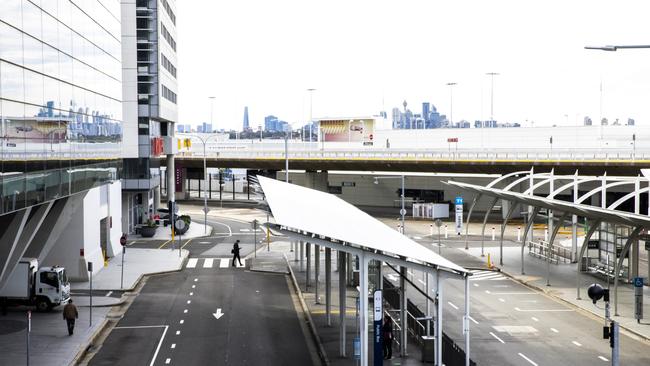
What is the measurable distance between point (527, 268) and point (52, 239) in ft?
81.7

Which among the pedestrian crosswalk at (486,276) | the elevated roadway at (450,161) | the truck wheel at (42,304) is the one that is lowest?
the pedestrian crosswalk at (486,276)

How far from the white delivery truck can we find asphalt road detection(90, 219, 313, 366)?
9.57 ft

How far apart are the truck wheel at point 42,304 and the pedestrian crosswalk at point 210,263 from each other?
15.4 metres

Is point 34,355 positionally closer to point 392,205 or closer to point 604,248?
point 604,248

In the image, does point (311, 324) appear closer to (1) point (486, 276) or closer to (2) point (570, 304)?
(2) point (570, 304)

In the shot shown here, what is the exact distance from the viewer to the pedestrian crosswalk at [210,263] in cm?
4869

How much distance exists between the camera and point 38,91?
27203 millimetres

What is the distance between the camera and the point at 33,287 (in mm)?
33531

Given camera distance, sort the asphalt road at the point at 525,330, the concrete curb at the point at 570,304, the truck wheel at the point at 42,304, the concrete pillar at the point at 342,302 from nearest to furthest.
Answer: the concrete pillar at the point at 342,302 → the asphalt road at the point at 525,330 → the concrete curb at the point at 570,304 → the truck wheel at the point at 42,304

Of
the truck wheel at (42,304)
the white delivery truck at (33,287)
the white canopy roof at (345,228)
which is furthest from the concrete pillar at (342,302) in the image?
the truck wheel at (42,304)

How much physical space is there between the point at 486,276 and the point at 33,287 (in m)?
22.4

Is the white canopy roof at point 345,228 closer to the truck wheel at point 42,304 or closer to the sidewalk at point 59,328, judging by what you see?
the sidewalk at point 59,328

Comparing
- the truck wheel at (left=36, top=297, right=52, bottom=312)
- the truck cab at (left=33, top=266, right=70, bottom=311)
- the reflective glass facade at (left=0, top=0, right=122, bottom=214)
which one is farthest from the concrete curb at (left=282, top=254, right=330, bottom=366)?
the truck wheel at (left=36, top=297, right=52, bottom=312)

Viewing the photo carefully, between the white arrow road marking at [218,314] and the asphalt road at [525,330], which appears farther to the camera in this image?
the white arrow road marking at [218,314]
